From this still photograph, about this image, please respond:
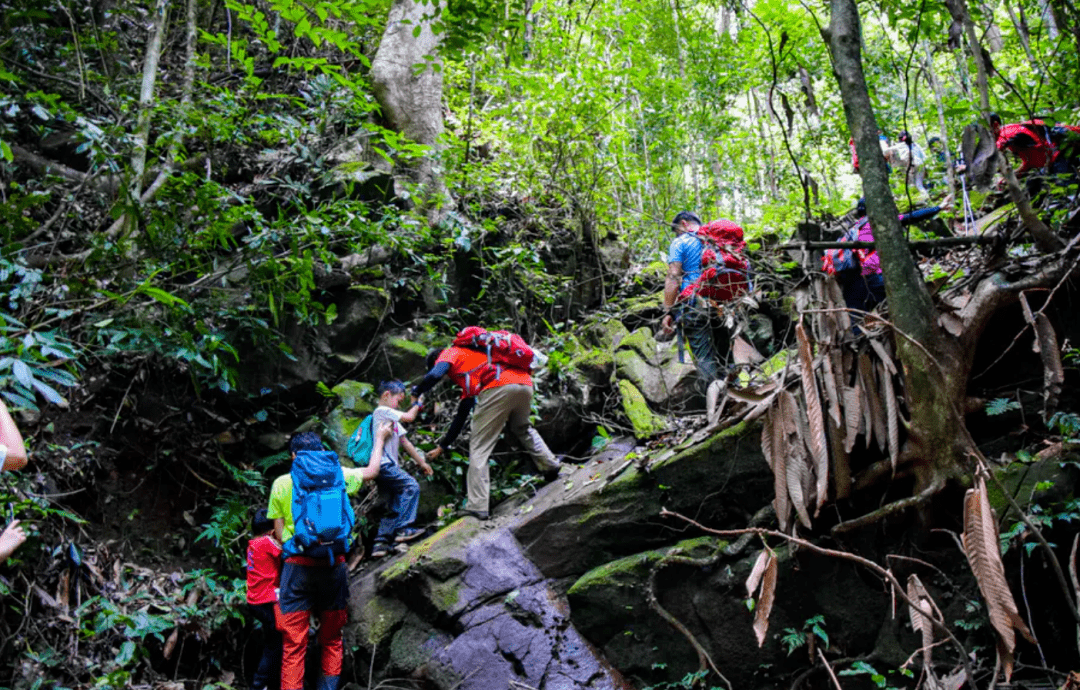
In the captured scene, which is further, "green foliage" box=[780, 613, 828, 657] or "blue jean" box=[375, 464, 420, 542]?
"blue jean" box=[375, 464, 420, 542]

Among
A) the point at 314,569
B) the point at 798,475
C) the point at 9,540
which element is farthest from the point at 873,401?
the point at 9,540

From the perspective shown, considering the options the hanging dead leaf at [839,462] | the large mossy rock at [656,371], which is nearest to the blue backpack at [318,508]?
the large mossy rock at [656,371]

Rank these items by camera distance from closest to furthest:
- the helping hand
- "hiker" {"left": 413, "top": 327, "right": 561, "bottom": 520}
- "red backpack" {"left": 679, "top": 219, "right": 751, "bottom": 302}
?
1. the helping hand
2. "red backpack" {"left": 679, "top": 219, "right": 751, "bottom": 302}
3. "hiker" {"left": 413, "top": 327, "right": 561, "bottom": 520}

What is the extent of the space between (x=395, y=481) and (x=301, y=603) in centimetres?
166

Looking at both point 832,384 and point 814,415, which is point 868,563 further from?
point 832,384

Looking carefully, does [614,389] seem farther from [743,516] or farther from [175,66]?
[175,66]

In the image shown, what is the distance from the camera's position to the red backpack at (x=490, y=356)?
277 inches

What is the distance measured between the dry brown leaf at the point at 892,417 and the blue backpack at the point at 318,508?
13.7ft

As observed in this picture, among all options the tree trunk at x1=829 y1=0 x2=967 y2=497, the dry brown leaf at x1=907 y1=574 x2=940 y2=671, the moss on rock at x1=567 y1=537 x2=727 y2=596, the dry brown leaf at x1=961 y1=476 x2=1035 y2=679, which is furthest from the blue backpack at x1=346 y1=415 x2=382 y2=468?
the dry brown leaf at x1=961 y1=476 x2=1035 y2=679

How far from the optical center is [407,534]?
743 centimetres

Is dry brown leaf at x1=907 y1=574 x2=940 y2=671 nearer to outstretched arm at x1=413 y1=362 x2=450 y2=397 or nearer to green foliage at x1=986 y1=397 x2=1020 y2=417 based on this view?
green foliage at x1=986 y1=397 x2=1020 y2=417

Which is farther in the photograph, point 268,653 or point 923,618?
point 268,653

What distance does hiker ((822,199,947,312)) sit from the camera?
6.00 meters

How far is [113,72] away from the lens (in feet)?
29.1
